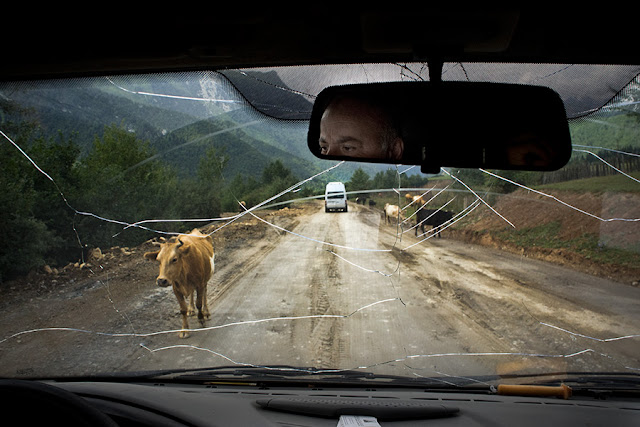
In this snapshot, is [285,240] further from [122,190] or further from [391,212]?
[122,190]

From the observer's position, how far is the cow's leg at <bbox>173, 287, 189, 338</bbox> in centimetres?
334

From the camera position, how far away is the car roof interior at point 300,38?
2.12 meters

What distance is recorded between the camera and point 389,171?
11.5ft

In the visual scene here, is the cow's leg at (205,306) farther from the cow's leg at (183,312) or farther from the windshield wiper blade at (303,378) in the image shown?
the windshield wiper blade at (303,378)

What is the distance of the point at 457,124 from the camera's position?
6.46 feet

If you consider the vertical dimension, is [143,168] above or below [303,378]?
above

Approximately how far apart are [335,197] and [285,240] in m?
0.52

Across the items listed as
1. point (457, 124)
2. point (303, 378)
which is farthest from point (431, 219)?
point (457, 124)

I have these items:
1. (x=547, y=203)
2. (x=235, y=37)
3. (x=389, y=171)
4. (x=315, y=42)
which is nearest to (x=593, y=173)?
(x=547, y=203)

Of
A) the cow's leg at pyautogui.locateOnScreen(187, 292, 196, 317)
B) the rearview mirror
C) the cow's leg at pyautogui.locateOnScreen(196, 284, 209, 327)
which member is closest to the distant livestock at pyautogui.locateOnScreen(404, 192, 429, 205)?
the rearview mirror

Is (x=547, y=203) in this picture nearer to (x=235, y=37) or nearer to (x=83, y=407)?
(x=235, y=37)

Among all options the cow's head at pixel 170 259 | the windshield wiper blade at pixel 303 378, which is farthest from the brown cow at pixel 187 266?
the windshield wiper blade at pixel 303 378

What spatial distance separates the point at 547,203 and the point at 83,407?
10.5 feet

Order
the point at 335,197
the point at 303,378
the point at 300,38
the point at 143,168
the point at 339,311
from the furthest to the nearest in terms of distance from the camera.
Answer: the point at 335,197
the point at 143,168
the point at 339,311
the point at 303,378
the point at 300,38
